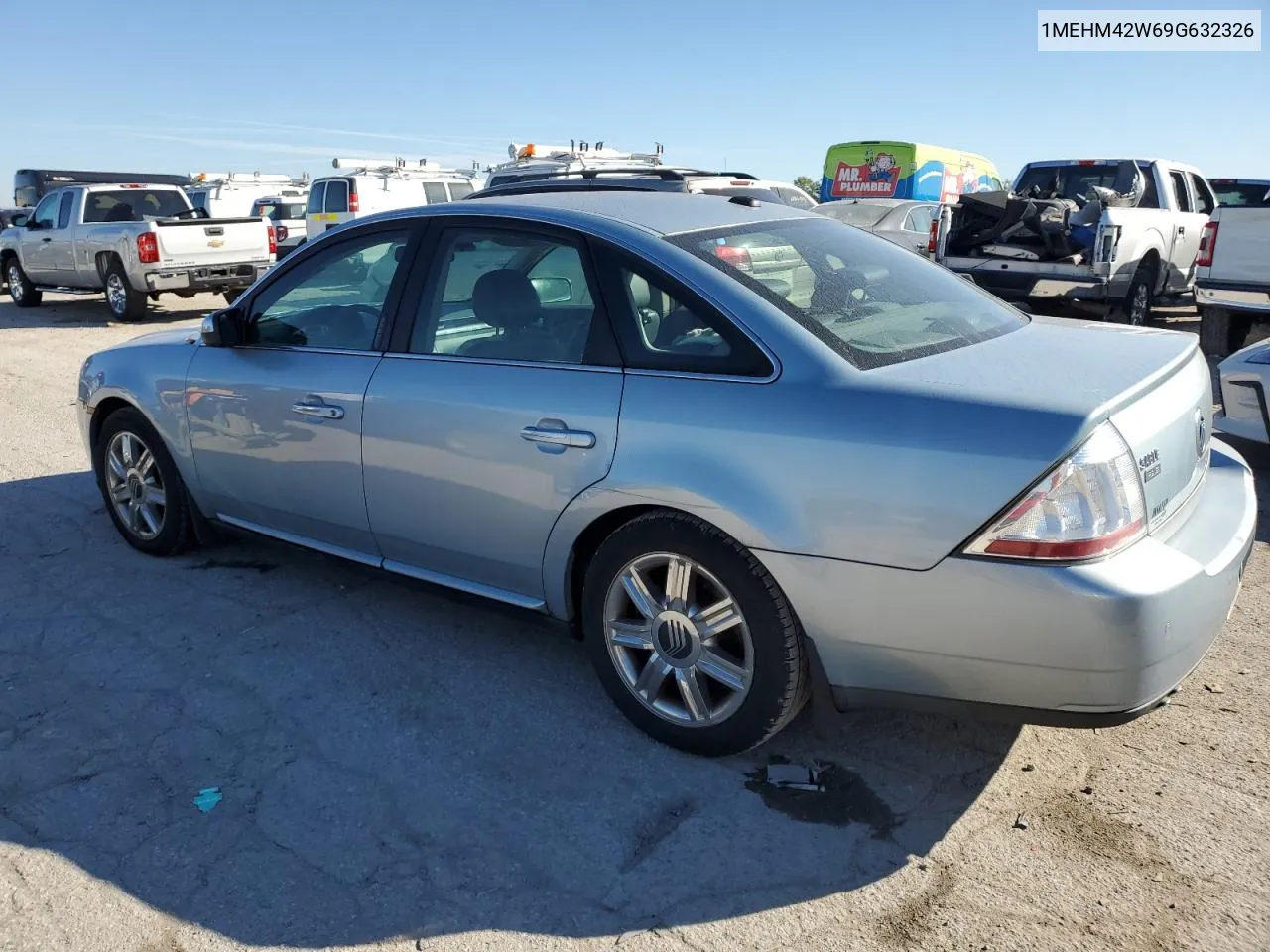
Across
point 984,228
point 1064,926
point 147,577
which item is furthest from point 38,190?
point 1064,926

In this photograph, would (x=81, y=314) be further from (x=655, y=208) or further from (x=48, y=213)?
(x=655, y=208)

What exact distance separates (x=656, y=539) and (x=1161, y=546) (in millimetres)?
1346

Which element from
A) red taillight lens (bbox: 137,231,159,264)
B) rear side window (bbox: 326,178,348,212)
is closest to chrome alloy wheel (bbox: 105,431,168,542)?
red taillight lens (bbox: 137,231,159,264)

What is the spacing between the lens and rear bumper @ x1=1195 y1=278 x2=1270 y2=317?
8742mm

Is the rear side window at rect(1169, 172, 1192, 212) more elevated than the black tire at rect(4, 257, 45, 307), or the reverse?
the rear side window at rect(1169, 172, 1192, 212)

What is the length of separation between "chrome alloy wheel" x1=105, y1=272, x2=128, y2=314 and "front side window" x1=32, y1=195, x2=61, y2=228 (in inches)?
81.5

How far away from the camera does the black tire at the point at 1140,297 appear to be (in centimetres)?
1127

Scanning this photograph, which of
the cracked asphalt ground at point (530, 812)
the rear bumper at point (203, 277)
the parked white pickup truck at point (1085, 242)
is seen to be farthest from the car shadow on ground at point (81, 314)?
the cracked asphalt ground at point (530, 812)

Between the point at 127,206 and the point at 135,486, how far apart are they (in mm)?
12589

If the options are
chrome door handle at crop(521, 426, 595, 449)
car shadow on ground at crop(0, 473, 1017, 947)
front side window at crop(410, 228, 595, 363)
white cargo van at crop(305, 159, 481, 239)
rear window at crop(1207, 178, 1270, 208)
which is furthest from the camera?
white cargo van at crop(305, 159, 481, 239)

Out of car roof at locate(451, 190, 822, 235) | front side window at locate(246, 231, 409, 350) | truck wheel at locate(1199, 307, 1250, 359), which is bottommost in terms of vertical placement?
truck wheel at locate(1199, 307, 1250, 359)

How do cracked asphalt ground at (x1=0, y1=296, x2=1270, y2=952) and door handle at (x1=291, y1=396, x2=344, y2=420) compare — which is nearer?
cracked asphalt ground at (x1=0, y1=296, x2=1270, y2=952)

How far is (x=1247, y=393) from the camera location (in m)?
5.90

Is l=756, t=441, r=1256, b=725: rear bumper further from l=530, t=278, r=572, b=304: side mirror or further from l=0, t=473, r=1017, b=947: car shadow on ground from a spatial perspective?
l=530, t=278, r=572, b=304: side mirror
